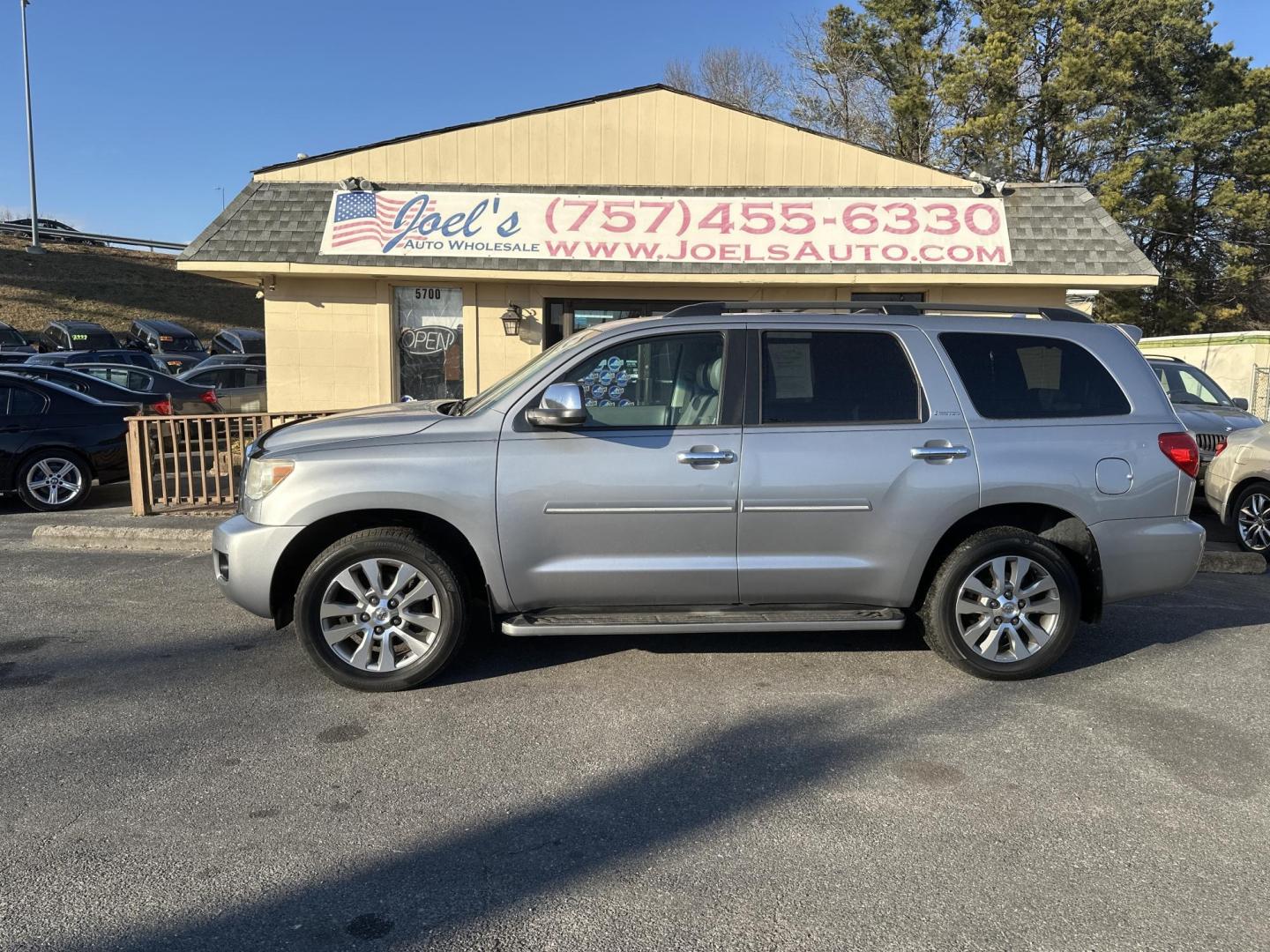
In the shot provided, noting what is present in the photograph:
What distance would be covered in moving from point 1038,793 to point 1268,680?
2.24 m

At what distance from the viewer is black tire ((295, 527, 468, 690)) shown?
442 centimetres

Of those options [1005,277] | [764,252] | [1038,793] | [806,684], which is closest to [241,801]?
[806,684]

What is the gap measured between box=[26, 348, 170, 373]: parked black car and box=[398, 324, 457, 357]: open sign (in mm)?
10721

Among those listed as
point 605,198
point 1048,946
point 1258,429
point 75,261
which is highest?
point 75,261

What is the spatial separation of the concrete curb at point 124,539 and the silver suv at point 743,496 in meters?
3.53

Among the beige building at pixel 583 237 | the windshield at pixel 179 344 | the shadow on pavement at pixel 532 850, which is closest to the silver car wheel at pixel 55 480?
the beige building at pixel 583 237

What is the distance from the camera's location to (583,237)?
1037cm

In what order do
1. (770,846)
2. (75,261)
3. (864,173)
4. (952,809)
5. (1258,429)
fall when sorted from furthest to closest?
1. (75,261)
2. (864,173)
3. (1258,429)
4. (952,809)
5. (770,846)

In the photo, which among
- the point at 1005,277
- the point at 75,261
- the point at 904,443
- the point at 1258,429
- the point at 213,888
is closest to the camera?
the point at 213,888

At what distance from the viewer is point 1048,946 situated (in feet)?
8.72

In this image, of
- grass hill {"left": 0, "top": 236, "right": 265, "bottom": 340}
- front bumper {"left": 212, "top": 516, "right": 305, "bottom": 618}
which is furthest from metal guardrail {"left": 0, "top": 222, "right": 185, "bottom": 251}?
front bumper {"left": 212, "top": 516, "right": 305, "bottom": 618}

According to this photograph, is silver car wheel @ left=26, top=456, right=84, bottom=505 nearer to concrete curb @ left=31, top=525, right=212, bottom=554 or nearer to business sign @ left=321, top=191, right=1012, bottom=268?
concrete curb @ left=31, top=525, right=212, bottom=554

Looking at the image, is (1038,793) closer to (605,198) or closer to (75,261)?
(605,198)

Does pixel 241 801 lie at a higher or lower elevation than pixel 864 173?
lower
